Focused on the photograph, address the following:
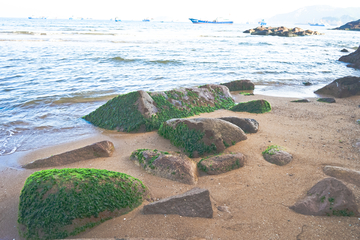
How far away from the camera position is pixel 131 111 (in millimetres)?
6688

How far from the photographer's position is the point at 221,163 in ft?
14.6

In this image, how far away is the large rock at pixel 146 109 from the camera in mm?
6488

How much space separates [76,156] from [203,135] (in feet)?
8.30

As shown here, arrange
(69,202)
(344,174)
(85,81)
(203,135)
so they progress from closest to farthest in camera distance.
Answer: (69,202), (344,174), (203,135), (85,81)

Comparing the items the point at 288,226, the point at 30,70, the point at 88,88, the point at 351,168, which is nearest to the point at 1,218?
the point at 288,226

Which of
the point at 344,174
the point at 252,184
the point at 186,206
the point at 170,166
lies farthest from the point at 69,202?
the point at 344,174

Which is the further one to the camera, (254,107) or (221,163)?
(254,107)

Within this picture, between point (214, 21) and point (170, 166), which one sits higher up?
point (214, 21)

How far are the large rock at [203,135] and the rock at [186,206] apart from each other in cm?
172

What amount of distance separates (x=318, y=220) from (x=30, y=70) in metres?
15.2

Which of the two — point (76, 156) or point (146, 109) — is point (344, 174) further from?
point (76, 156)

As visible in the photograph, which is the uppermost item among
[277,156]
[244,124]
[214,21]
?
[214,21]

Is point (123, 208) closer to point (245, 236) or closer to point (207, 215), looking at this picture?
point (207, 215)

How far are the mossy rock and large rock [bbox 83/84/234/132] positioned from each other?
2938 millimetres
